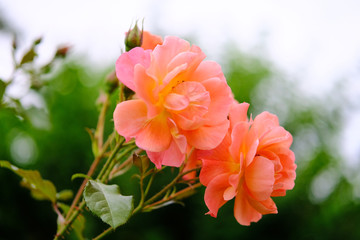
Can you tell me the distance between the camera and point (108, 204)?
0.35 metres

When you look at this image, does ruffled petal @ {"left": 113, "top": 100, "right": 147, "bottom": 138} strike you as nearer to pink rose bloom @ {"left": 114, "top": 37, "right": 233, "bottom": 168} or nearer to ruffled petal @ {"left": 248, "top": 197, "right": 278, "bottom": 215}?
pink rose bloom @ {"left": 114, "top": 37, "right": 233, "bottom": 168}

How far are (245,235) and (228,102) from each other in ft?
3.88

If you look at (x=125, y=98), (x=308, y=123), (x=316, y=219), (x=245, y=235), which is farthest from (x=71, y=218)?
(x=308, y=123)

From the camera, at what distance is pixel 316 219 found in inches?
57.6

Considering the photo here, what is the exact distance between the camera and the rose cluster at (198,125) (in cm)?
36

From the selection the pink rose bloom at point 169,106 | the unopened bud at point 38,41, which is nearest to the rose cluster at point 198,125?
the pink rose bloom at point 169,106

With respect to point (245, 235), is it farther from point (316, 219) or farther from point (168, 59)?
point (168, 59)

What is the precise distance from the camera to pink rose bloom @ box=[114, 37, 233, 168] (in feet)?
1.16

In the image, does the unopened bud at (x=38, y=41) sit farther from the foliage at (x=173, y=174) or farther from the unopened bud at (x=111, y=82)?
the foliage at (x=173, y=174)

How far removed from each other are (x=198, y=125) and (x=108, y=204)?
0.12m

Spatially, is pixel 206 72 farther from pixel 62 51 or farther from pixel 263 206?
pixel 62 51

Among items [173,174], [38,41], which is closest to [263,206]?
[38,41]

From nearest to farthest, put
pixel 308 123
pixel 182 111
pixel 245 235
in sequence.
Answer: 1. pixel 182 111
2. pixel 245 235
3. pixel 308 123

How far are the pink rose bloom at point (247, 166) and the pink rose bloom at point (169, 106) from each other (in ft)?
0.10
